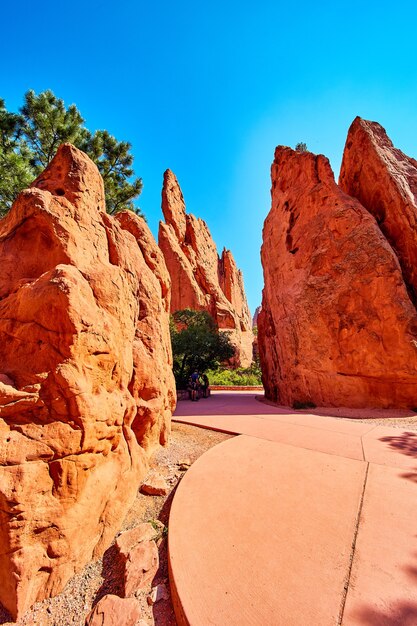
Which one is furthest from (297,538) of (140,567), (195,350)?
(195,350)

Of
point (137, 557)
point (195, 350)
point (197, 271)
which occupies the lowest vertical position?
point (137, 557)

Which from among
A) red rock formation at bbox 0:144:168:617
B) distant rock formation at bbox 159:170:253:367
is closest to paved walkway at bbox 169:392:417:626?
red rock formation at bbox 0:144:168:617

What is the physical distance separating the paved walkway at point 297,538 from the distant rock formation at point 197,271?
1000 inches

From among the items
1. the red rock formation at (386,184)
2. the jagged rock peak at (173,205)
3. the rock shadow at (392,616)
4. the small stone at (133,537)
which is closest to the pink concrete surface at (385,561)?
the rock shadow at (392,616)

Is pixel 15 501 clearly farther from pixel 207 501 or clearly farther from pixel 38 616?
pixel 207 501

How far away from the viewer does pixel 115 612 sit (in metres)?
1.73

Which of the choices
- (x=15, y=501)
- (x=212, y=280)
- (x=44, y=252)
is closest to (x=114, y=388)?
(x=15, y=501)

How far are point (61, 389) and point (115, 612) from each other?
1.69m

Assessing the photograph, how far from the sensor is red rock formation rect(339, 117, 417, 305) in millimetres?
8945

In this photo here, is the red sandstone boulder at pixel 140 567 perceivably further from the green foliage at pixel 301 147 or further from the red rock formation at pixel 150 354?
the green foliage at pixel 301 147

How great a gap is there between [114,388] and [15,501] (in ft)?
→ 4.36

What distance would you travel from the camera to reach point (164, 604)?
1811 mm

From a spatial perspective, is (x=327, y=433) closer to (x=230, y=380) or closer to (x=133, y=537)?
(x=133, y=537)

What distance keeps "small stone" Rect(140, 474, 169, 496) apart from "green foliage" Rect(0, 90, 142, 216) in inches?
524
